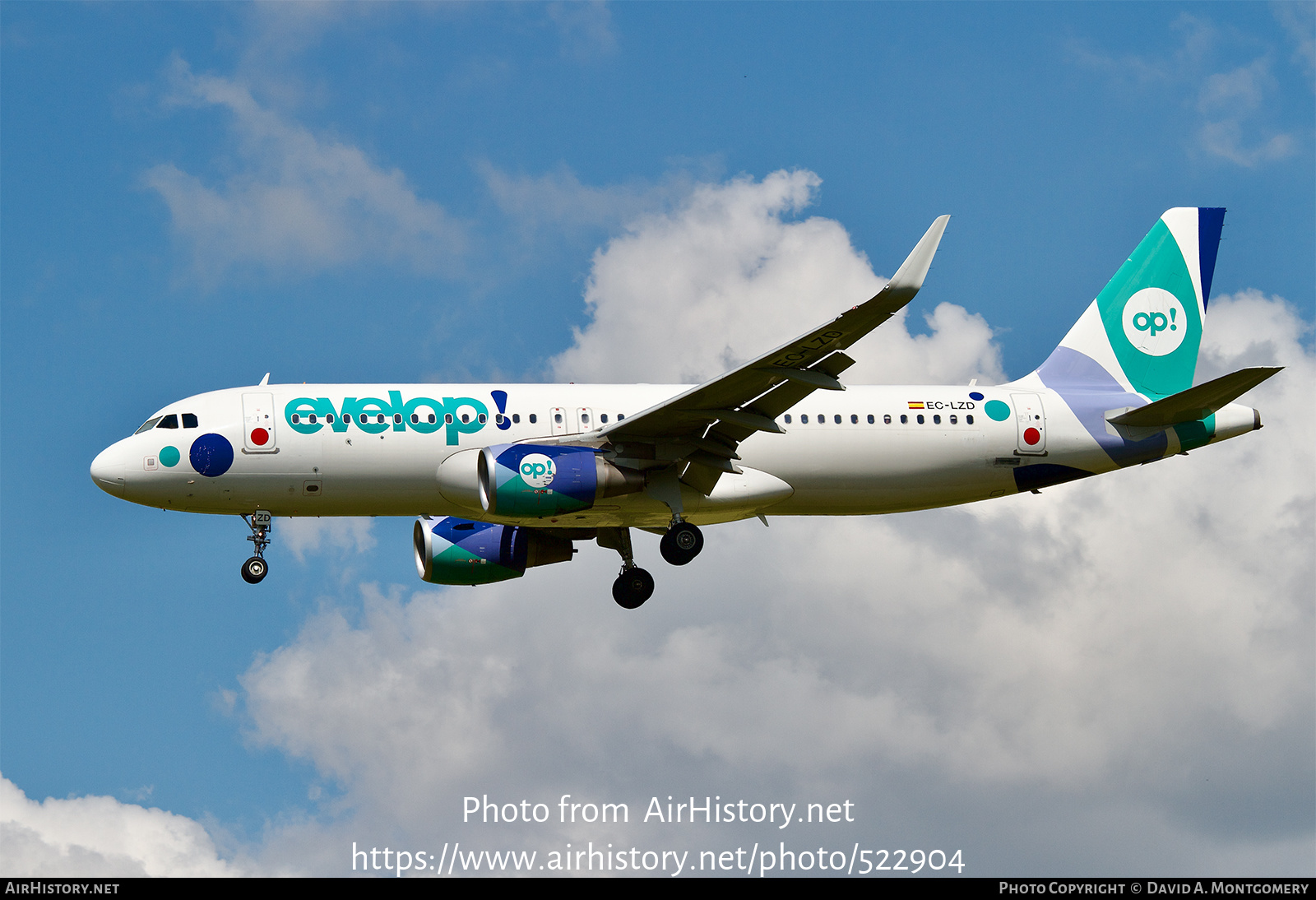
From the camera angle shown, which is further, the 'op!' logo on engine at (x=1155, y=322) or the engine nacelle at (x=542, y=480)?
the 'op!' logo on engine at (x=1155, y=322)

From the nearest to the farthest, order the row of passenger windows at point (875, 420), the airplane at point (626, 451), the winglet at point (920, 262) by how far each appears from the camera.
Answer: the winglet at point (920, 262)
the airplane at point (626, 451)
the row of passenger windows at point (875, 420)

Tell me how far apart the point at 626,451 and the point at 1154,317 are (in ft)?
50.0

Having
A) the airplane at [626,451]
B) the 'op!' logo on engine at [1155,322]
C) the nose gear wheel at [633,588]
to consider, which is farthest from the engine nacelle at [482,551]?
Answer: the 'op!' logo on engine at [1155,322]

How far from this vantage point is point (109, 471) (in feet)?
108

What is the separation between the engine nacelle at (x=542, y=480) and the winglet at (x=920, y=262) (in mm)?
8419

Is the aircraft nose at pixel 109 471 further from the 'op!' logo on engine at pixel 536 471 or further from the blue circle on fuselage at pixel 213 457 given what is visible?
the 'op!' logo on engine at pixel 536 471

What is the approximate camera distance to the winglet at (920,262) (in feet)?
86.4

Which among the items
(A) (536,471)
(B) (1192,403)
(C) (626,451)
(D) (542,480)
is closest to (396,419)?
(A) (536,471)

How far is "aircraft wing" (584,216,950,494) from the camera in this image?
27.7 metres

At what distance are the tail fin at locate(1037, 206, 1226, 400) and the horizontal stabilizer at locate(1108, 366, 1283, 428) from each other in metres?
1.81

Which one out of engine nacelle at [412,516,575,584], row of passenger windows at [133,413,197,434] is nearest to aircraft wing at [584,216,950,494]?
engine nacelle at [412,516,575,584]

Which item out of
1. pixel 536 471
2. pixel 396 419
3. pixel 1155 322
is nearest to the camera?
pixel 536 471

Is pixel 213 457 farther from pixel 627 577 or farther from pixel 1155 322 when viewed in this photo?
pixel 1155 322

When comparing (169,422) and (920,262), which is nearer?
(920,262)
